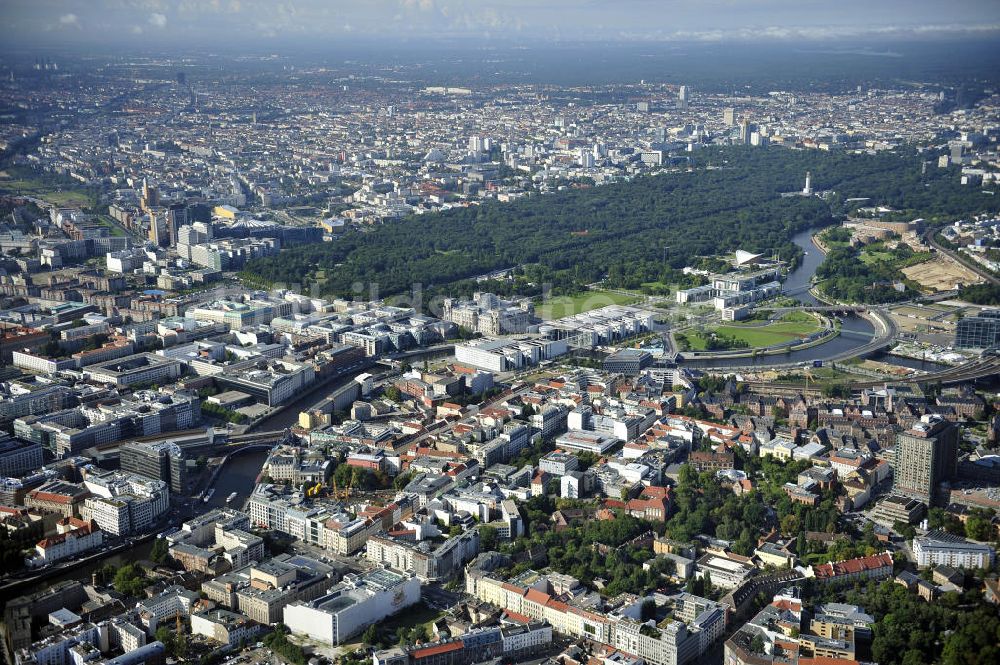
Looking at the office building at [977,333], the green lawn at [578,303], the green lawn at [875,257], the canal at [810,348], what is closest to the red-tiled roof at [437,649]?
the canal at [810,348]

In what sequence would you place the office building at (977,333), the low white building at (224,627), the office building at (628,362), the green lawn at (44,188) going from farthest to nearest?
the green lawn at (44,188) → the office building at (977,333) → the office building at (628,362) → the low white building at (224,627)

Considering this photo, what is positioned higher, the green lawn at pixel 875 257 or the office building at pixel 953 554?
the green lawn at pixel 875 257

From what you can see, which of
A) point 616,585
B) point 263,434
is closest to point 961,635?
point 616,585

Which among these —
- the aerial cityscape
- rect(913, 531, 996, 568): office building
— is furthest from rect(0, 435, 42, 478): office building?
rect(913, 531, 996, 568): office building

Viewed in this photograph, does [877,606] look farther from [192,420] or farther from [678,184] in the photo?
[678,184]

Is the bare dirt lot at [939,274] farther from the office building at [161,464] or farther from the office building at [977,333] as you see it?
the office building at [161,464]

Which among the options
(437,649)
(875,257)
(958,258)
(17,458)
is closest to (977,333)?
(958,258)
